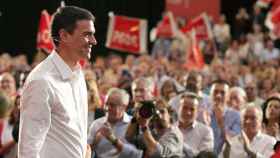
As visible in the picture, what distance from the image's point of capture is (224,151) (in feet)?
24.8

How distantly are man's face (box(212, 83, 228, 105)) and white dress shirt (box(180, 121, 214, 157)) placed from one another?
46.0 inches

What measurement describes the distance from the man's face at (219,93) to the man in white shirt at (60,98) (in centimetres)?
472

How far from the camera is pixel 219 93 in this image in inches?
353

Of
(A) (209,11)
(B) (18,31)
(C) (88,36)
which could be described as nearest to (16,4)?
(B) (18,31)

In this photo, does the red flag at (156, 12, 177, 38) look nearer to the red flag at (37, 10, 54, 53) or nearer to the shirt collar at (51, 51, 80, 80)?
the red flag at (37, 10, 54, 53)

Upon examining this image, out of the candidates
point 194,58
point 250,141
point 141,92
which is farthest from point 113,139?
point 194,58

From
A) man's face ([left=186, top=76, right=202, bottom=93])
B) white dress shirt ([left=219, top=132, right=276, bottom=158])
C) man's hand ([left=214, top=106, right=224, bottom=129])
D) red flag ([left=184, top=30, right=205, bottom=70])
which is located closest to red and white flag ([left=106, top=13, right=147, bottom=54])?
red flag ([left=184, top=30, right=205, bottom=70])

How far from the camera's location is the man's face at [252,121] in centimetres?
751

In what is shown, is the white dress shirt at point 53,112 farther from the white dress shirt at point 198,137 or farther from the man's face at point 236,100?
the man's face at point 236,100

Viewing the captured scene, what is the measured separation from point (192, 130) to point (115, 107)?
850 millimetres

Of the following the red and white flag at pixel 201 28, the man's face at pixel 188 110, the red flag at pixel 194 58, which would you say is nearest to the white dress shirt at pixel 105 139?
the man's face at pixel 188 110

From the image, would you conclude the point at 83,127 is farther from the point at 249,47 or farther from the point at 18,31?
the point at 18,31

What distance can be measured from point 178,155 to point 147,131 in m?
0.40

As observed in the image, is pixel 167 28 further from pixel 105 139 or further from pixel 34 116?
pixel 34 116
